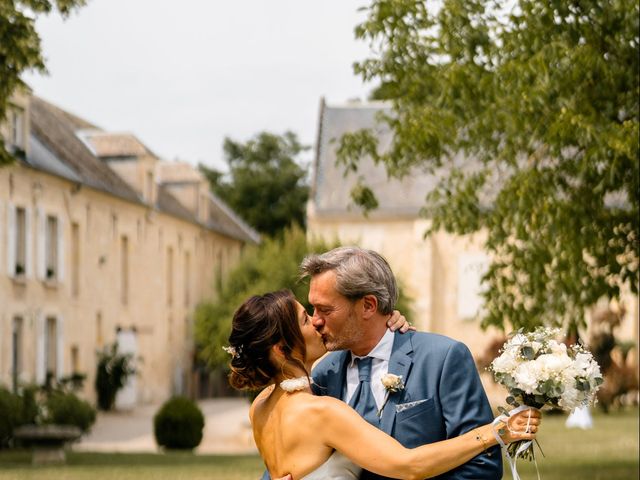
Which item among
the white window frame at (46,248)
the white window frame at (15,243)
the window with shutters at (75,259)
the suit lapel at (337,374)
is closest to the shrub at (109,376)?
the window with shutters at (75,259)

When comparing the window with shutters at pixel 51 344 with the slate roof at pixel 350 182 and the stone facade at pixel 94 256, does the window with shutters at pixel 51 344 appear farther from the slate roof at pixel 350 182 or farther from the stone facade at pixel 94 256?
the slate roof at pixel 350 182

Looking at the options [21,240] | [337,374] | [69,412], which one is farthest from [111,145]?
[337,374]

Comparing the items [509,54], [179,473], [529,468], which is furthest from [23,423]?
[509,54]

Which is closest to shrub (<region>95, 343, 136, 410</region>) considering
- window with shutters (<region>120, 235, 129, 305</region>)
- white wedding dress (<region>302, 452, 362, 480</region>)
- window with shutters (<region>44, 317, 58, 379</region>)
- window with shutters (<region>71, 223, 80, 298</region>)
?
window with shutters (<region>71, 223, 80, 298</region>)

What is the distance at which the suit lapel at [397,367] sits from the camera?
4.06 metres

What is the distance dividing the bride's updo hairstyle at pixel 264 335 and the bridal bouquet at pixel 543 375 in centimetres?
68

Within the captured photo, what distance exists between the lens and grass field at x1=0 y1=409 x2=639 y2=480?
16656mm

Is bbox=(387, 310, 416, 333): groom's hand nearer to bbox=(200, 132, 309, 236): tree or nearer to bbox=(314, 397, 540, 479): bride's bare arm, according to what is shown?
bbox=(314, 397, 540, 479): bride's bare arm

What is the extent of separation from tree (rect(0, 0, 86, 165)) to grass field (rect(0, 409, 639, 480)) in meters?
5.26

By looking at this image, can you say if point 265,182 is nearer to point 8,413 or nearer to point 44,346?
point 44,346

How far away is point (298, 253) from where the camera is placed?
127ft

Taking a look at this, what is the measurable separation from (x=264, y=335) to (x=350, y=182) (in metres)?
A: 40.2

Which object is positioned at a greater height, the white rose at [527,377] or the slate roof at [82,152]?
the slate roof at [82,152]

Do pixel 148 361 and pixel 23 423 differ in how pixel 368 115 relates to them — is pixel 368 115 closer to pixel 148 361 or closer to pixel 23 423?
pixel 148 361
